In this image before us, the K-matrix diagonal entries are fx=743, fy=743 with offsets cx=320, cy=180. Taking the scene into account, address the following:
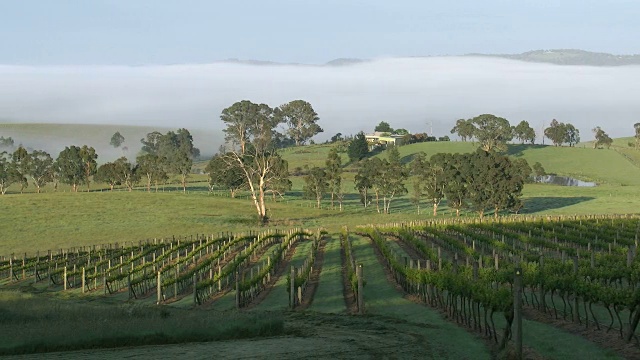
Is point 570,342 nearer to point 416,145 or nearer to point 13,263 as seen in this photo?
point 13,263

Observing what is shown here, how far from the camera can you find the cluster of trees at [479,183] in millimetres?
92938

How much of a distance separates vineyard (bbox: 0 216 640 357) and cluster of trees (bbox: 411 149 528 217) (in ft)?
62.6

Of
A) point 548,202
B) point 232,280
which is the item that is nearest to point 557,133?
point 548,202

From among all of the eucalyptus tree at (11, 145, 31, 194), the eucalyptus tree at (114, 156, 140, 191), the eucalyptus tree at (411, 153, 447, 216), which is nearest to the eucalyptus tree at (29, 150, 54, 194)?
the eucalyptus tree at (11, 145, 31, 194)

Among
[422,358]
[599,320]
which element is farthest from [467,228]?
[422,358]

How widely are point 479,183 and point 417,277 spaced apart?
2606 inches

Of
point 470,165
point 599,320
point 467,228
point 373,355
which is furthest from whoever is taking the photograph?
point 470,165

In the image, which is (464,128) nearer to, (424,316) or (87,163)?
(87,163)

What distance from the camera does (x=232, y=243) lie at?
2350 inches

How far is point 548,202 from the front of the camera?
111 meters

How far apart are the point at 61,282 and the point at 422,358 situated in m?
31.4

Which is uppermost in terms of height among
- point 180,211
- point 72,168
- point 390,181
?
point 72,168

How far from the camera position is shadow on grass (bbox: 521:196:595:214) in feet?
343

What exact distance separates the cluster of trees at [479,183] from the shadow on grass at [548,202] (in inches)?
238
